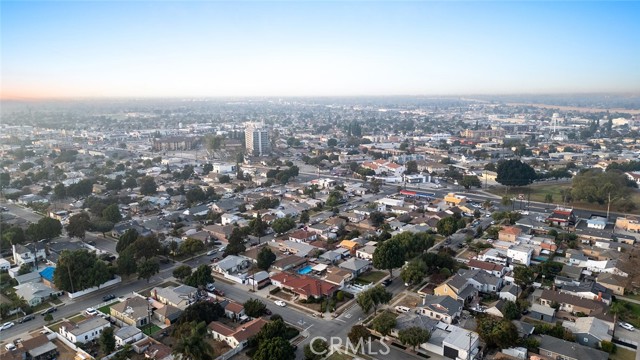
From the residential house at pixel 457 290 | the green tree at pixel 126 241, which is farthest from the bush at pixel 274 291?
the green tree at pixel 126 241

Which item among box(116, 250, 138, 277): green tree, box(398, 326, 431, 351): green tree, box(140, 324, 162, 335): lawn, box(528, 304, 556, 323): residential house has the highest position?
box(116, 250, 138, 277): green tree

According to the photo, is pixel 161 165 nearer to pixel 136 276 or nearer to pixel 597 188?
pixel 136 276

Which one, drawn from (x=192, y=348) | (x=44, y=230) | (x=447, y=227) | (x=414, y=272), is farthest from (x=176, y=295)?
(x=447, y=227)

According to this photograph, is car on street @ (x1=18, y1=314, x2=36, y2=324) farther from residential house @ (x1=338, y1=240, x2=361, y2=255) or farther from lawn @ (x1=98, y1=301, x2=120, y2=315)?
residential house @ (x1=338, y1=240, x2=361, y2=255)

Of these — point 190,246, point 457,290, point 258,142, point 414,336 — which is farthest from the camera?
point 258,142

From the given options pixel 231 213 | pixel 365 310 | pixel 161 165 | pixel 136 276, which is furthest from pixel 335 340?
pixel 161 165

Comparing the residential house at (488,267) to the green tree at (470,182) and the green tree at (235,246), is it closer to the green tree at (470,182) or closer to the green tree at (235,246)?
the green tree at (235,246)

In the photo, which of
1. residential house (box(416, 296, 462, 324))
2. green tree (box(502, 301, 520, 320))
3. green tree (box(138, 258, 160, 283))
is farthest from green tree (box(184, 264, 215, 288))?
green tree (box(502, 301, 520, 320))

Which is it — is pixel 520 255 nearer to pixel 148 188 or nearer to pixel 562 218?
pixel 562 218
